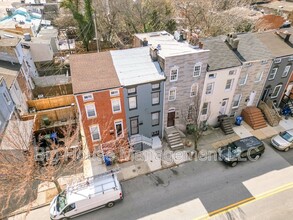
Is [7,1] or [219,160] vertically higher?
[7,1]

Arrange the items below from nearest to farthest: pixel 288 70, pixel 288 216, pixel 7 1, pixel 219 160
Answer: pixel 288 216 → pixel 219 160 → pixel 288 70 → pixel 7 1

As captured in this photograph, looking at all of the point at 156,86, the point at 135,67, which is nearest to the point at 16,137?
the point at 135,67

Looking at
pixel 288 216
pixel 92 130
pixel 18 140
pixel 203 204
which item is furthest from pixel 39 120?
pixel 288 216

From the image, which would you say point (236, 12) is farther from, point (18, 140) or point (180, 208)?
point (18, 140)

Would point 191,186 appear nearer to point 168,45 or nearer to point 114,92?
point 114,92

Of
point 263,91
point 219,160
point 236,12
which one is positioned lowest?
point 219,160

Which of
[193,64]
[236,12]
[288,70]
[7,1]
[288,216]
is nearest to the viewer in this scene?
[288,216]
